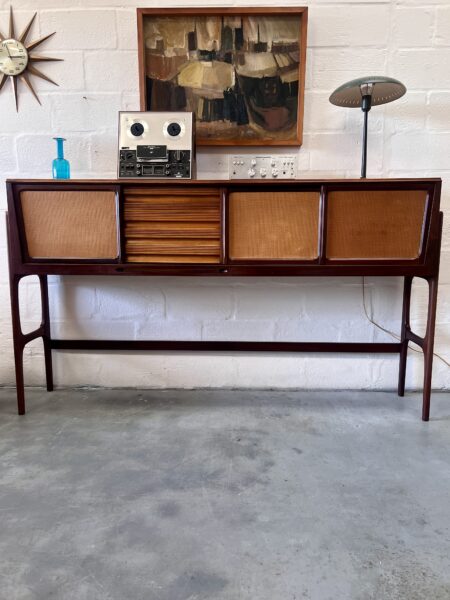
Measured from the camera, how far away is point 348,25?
7.00 feet

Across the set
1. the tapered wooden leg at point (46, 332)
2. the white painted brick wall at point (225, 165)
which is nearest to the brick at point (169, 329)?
the white painted brick wall at point (225, 165)

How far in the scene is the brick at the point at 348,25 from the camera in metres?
2.12

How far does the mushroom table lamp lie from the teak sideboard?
0.33 metres

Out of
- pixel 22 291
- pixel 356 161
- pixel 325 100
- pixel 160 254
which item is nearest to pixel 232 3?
pixel 325 100

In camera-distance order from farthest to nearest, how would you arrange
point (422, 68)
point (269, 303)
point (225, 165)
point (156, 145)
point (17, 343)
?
point (269, 303), point (225, 165), point (422, 68), point (17, 343), point (156, 145)

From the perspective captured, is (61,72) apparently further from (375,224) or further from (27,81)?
(375,224)

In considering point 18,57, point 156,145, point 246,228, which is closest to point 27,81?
point 18,57

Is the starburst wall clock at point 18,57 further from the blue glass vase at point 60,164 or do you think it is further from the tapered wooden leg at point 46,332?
the tapered wooden leg at point 46,332

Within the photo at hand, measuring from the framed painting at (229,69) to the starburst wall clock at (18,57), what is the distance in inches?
22.2

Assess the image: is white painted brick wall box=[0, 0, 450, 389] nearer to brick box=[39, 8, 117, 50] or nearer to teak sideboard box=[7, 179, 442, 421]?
brick box=[39, 8, 117, 50]

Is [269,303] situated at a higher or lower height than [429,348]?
higher

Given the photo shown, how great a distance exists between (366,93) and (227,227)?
92cm

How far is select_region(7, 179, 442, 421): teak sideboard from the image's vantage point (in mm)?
1782

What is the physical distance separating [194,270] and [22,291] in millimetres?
1151
